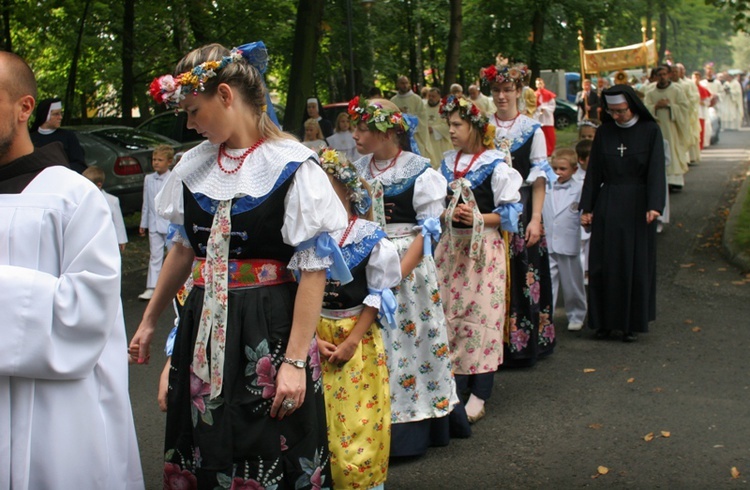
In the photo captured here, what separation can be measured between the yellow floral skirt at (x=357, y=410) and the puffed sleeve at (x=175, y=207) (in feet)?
3.82

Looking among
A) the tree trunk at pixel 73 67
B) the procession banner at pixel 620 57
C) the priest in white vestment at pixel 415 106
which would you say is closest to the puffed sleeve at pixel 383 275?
the priest in white vestment at pixel 415 106

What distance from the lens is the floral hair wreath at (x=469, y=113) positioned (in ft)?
20.1

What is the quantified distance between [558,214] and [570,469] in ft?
12.3

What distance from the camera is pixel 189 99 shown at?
10.6ft

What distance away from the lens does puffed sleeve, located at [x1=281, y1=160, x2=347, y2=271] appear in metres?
3.21

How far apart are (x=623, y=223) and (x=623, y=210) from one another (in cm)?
10

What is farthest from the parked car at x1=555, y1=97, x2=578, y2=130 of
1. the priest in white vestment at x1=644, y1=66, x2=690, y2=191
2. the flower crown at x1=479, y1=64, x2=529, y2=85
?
the flower crown at x1=479, y1=64, x2=529, y2=85

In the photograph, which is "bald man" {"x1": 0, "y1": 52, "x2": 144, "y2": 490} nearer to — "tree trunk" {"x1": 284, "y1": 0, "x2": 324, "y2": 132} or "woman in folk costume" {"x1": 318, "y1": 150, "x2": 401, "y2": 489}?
"woman in folk costume" {"x1": 318, "y1": 150, "x2": 401, "y2": 489}

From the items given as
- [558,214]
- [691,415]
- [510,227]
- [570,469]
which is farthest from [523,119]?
[570,469]

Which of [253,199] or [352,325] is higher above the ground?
[253,199]

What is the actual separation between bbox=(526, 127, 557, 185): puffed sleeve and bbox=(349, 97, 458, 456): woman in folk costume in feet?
5.76

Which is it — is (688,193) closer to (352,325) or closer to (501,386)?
(501,386)

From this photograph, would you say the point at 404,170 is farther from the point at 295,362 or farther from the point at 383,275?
the point at 295,362

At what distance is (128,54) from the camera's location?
21375 mm
